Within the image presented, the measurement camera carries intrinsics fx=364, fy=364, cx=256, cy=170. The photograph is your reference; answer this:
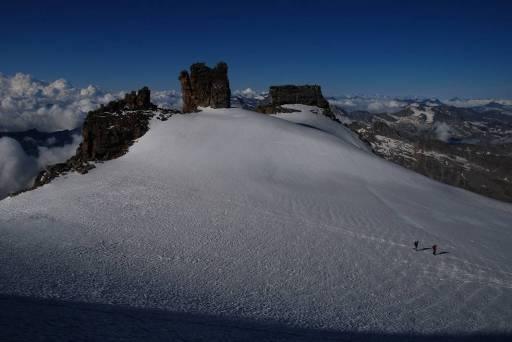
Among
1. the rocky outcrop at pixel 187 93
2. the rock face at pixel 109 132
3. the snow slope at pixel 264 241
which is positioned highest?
the rocky outcrop at pixel 187 93

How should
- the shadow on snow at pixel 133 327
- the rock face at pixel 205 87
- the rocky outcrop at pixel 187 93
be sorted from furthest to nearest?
1. the rocky outcrop at pixel 187 93
2. the rock face at pixel 205 87
3. the shadow on snow at pixel 133 327

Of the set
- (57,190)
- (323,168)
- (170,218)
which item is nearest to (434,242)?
(323,168)

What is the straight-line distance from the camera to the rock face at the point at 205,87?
2634 inches

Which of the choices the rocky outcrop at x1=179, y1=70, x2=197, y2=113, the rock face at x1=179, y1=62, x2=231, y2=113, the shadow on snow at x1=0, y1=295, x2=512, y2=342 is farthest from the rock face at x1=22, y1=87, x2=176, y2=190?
the shadow on snow at x1=0, y1=295, x2=512, y2=342

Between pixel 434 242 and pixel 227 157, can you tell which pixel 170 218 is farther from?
pixel 434 242

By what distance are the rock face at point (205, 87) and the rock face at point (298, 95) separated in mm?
32674

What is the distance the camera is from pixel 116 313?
51.5 feet

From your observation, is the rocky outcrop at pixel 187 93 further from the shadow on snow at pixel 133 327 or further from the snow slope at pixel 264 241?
the shadow on snow at pixel 133 327

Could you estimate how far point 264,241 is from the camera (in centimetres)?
2716

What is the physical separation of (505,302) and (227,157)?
32182mm

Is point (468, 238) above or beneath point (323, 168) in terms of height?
beneath

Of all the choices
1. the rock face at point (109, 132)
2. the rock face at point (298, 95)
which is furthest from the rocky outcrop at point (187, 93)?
the rock face at point (298, 95)

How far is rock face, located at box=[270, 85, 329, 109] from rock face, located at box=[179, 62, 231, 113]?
3267cm

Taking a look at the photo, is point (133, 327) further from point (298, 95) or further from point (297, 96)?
point (298, 95)
